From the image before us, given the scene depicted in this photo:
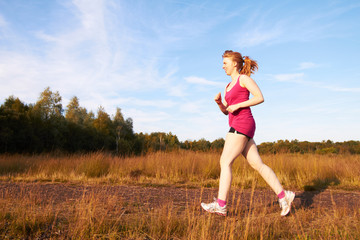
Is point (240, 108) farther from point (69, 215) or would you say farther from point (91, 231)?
point (69, 215)

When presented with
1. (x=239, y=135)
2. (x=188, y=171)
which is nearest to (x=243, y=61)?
(x=239, y=135)

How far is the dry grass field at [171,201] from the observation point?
2564 mm

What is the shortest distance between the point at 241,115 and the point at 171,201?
1.85 metres

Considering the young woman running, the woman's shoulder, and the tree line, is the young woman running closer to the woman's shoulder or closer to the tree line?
the woman's shoulder

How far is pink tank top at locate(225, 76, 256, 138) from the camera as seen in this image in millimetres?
3242

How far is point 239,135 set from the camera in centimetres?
323

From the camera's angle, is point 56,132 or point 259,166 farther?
point 56,132

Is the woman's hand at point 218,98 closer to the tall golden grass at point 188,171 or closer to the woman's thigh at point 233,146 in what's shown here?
the woman's thigh at point 233,146

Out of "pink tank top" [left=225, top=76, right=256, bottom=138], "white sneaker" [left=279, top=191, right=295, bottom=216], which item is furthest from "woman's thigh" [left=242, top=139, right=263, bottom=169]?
"white sneaker" [left=279, top=191, right=295, bottom=216]

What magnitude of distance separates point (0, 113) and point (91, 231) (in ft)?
89.6

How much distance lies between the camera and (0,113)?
24750mm

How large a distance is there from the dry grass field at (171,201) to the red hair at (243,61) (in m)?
1.51

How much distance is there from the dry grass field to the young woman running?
190 millimetres

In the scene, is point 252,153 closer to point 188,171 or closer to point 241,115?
point 241,115
